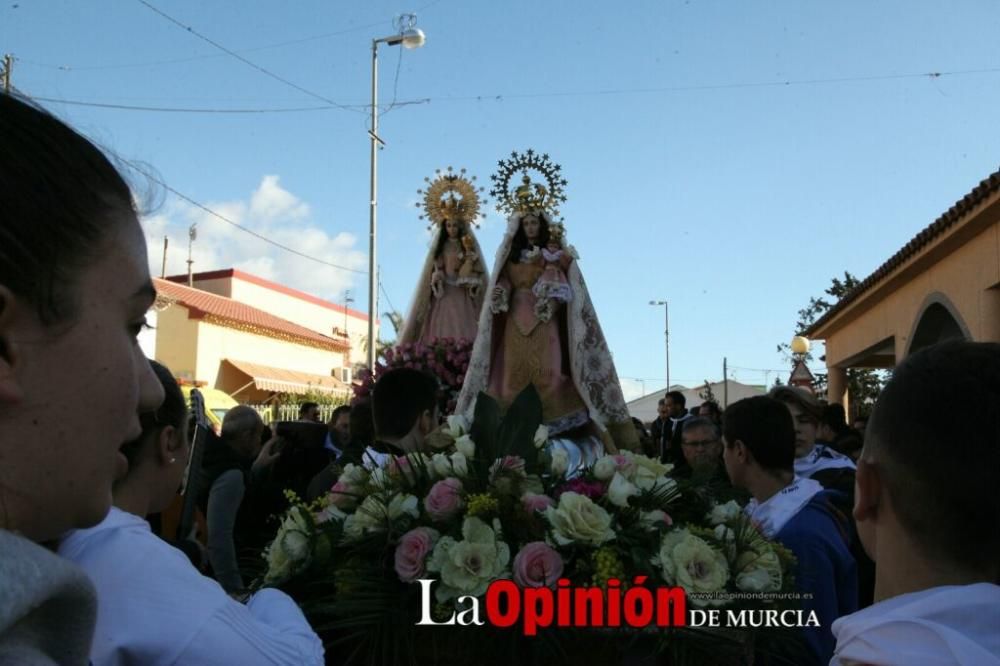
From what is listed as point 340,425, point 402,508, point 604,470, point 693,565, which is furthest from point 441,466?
point 340,425

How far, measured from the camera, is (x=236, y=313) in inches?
1186

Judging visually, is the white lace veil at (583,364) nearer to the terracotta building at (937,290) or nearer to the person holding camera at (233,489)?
the person holding camera at (233,489)

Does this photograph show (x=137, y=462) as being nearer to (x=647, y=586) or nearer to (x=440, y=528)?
(x=440, y=528)

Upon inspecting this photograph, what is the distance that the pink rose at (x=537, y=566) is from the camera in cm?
201

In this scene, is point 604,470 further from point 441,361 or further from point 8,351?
point 441,361

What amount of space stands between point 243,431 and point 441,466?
3741 mm

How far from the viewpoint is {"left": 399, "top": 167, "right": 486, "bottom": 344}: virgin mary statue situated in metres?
8.70

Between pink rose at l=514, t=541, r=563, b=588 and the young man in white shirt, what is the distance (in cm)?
79

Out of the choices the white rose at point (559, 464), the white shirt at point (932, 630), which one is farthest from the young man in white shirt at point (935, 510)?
the white rose at point (559, 464)

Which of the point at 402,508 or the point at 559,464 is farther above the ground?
the point at 559,464

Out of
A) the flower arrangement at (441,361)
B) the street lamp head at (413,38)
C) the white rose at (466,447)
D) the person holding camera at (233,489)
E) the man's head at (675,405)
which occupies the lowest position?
the person holding camera at (233,489)

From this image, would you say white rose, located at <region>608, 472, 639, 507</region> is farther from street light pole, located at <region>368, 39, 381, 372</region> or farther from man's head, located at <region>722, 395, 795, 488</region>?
street light pole, located at <region>368, 39, 381, 372</region>

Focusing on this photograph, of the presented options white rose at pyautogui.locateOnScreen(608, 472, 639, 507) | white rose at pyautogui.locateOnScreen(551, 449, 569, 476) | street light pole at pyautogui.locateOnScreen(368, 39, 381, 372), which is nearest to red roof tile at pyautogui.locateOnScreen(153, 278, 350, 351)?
street light pole at pyautogui.locateOnScreen(368, 39, 381, 372)

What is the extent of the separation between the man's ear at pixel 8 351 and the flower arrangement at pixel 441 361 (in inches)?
270
